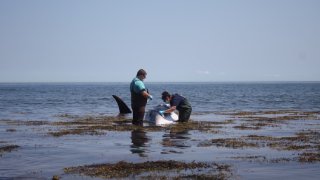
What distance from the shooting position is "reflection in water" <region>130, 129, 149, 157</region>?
1617 cm

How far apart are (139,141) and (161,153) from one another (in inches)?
127

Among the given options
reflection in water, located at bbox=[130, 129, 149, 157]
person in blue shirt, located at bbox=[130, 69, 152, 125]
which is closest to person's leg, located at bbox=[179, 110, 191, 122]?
person in blue shirt, located at bbox=[130, 69, 152, 125]

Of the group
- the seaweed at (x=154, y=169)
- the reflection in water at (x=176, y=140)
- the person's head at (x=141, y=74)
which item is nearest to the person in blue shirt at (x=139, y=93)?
the person's head at (x=141, y=74)

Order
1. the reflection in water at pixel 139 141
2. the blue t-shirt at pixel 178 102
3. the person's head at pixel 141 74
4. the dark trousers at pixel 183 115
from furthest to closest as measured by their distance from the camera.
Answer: the dark trousers at pixel 183 115, the blue t-shirt at pixel 178 102, the person's head at pixel 141 74, the reflection in water at pixel 139 141

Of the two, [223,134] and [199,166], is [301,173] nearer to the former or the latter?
[199,166]

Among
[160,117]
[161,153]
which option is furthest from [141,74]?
[161,153]

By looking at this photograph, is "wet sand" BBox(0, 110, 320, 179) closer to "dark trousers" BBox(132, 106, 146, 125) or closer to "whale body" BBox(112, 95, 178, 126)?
"dark trousers" BBox(132, 106, 146, 125)

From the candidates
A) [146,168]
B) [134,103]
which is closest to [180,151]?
[146,168]

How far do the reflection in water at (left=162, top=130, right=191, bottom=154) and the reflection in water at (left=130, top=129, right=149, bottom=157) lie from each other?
0.77 metres

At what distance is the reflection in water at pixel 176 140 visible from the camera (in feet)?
56.1

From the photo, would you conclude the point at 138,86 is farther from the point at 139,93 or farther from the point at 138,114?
the point at 138,114

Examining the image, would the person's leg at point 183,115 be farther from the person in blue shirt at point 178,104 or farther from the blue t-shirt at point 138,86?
the blue t-shirt at point 138,86

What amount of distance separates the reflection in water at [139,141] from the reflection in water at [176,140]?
0.77 meters

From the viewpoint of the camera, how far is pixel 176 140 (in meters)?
19.0
